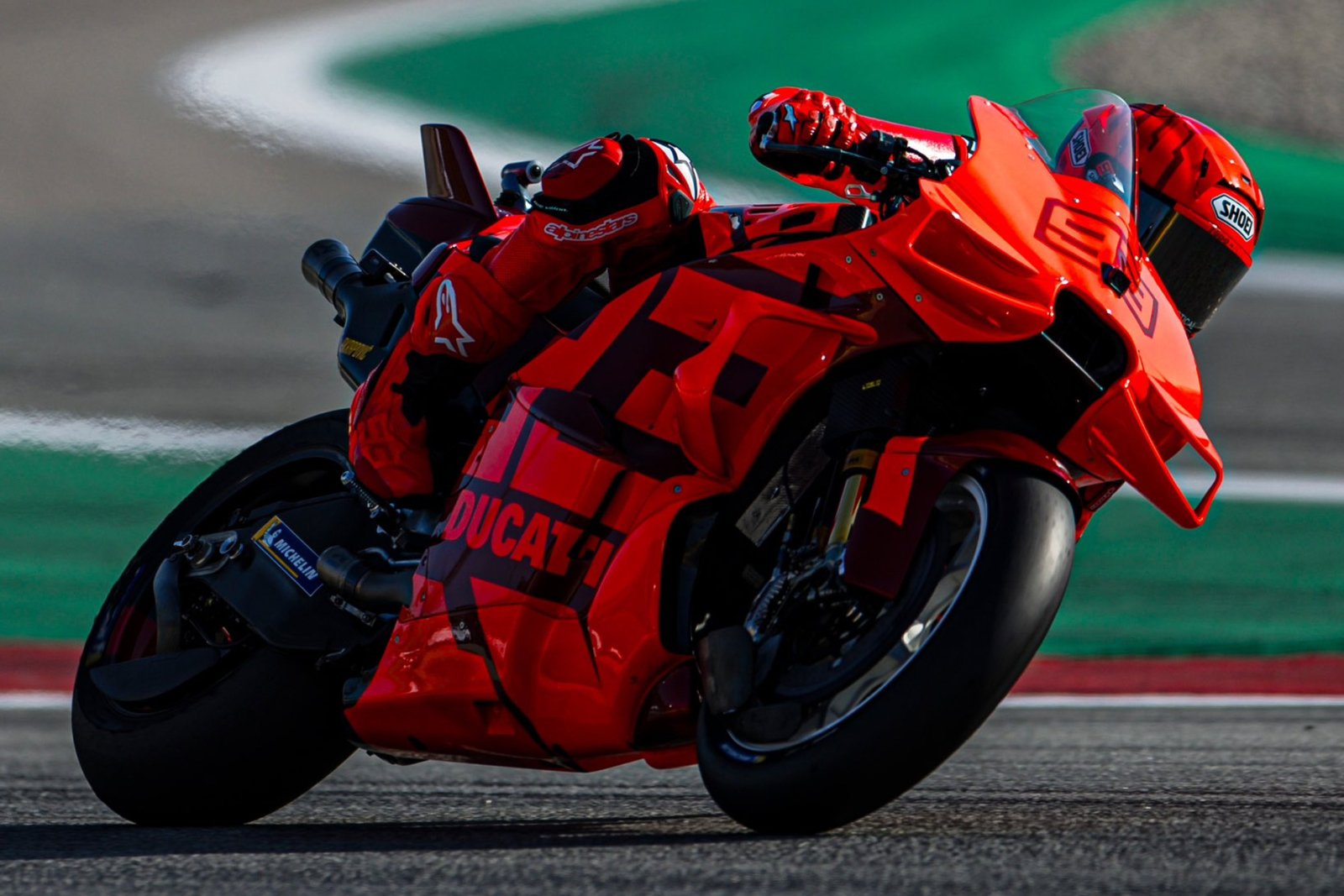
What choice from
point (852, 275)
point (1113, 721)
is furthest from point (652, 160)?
point (1113, 721)

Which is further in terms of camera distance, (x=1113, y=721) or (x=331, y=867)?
(x=1113, y=721)

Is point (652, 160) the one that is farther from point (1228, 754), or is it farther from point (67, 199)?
point (67, 199)

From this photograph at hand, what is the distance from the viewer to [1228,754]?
4.23m

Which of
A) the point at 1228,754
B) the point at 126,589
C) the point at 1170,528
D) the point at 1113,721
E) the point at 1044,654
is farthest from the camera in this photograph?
the point at 1170,528

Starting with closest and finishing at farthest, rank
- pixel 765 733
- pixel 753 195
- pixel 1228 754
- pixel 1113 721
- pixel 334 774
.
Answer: pixel 765 733 → pixel 1228 754 → pixel 334 774 → pixel 1113 721 → pixel 753 195

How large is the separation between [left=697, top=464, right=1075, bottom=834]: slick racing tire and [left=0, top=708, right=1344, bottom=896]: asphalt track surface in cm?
8

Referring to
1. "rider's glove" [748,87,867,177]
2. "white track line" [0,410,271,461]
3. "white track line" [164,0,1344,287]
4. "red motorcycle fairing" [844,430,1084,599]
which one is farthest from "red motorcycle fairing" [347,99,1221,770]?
"white track line" [164,0,1344,287]

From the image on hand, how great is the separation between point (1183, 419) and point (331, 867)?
4.49ft

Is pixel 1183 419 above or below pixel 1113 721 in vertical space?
above

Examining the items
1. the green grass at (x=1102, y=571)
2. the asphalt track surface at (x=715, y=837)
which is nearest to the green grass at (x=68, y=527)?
the green grass at (x=1102, y=571)

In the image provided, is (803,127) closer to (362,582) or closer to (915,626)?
(915,626)

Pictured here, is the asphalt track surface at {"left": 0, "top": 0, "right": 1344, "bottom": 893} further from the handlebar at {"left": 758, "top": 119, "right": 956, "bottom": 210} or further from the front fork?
the handlebar at {"left": 758, "top": 119, "right": 956, "bottom": 210}

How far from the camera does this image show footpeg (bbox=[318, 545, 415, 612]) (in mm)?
3191

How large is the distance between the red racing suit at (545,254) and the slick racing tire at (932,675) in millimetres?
645
